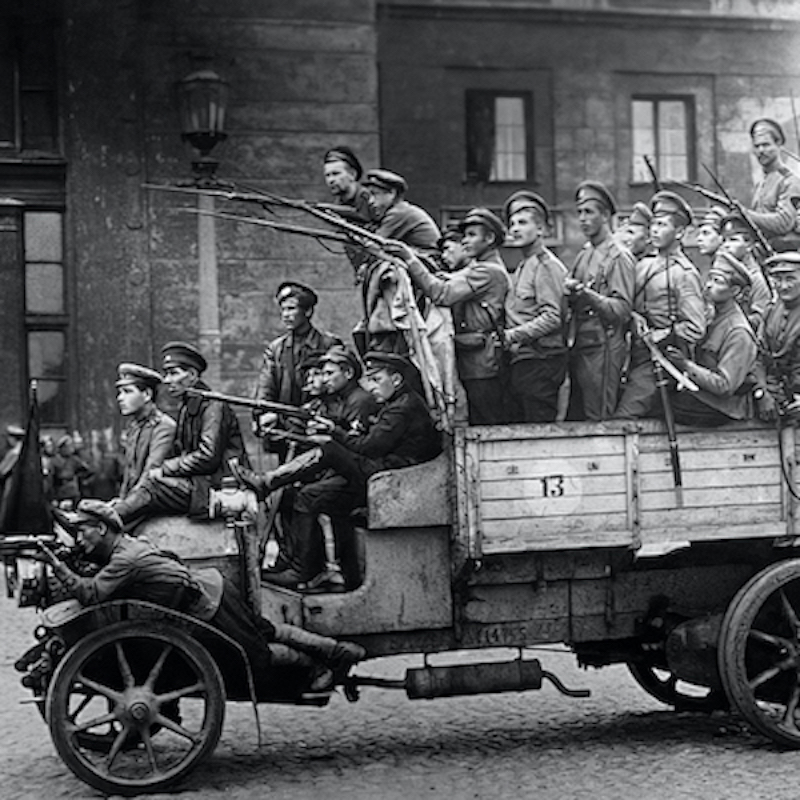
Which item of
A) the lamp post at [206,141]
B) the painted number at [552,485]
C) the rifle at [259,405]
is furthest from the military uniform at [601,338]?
the lamp post at [206,141]

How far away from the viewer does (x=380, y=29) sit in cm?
2141

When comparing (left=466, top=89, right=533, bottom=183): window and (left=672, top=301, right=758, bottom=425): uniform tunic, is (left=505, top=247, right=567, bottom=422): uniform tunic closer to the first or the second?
(left=672, top=301, right=758, bottom=425): uniform tunic

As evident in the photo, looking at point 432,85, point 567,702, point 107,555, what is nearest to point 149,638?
point 107,555

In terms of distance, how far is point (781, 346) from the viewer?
8.05m

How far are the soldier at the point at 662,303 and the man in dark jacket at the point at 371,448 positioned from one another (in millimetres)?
1067

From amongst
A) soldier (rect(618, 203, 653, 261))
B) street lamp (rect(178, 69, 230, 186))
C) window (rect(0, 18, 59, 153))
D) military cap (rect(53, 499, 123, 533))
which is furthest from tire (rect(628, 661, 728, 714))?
window (rect(0, 18, 59, 153))

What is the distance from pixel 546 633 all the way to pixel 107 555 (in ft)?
6.95

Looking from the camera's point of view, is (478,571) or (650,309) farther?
(650,309)

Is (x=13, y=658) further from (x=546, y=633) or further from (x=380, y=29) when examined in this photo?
(x=380, y=29)

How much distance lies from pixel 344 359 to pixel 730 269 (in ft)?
6.46

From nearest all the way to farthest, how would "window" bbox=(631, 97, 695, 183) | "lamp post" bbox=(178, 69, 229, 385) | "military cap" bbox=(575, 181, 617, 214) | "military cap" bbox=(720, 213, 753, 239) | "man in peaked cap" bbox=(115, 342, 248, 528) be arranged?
"man in peaked cap" bbox=(115, 342, 248, 528) < "military cap" bbox=(575, 181, 617, 214) < "military cap" bbox=(720, 213, 753, 239) < "lamp post" bbox=(178, 69, 229, 385) < "window" bbox=(631, 97, 695, 183)

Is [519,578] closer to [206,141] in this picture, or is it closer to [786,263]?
[786,263]

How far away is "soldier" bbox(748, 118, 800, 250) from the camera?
10.3 metres

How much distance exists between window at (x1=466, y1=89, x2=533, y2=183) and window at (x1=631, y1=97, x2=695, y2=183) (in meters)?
1.58
